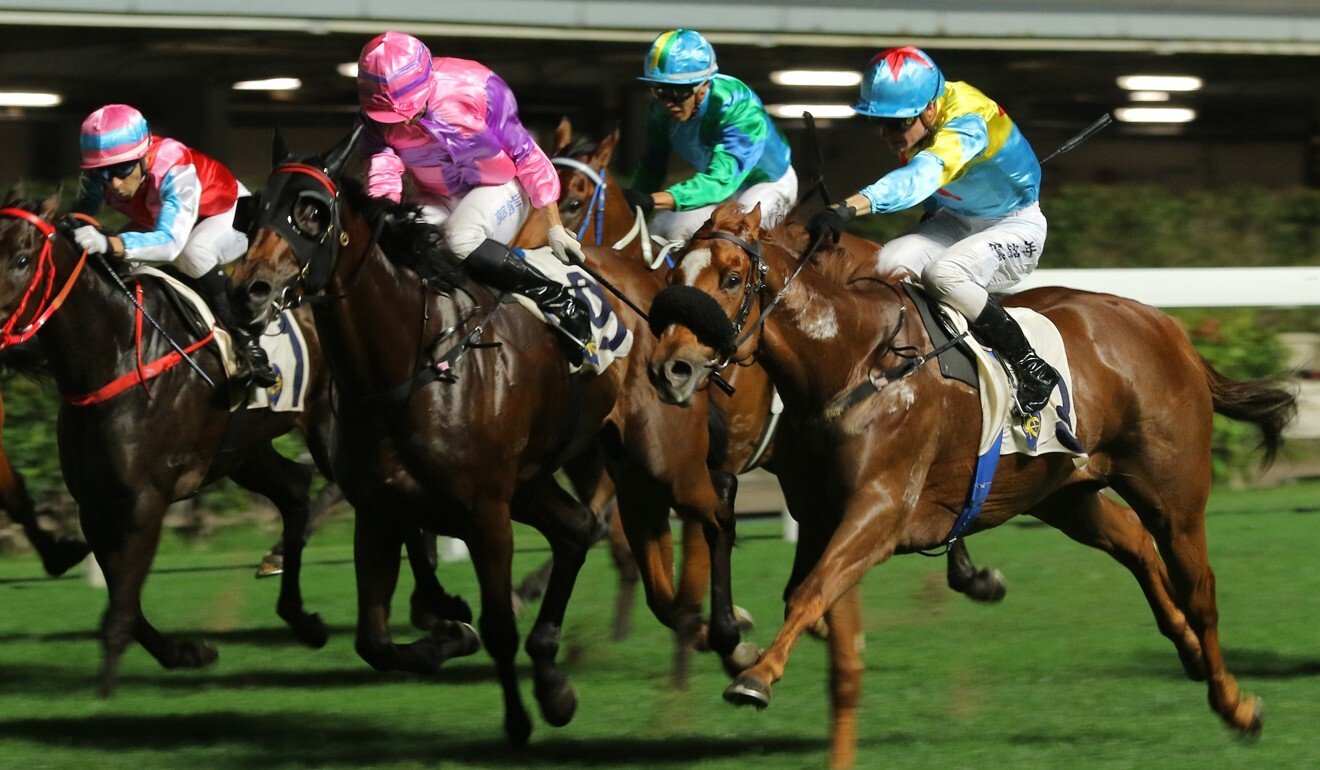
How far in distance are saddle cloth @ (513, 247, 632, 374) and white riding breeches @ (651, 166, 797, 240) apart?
129cm

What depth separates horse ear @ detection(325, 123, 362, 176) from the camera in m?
4.52

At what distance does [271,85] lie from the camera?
445 inches

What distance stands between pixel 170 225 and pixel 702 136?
6.49 feet

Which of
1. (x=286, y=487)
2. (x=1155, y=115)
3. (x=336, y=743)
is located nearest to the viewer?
(x=336, y=743)

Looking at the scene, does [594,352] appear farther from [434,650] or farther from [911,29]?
[911,29]

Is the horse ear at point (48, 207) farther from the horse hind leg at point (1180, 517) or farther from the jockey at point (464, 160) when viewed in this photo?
the horse hind leg at point (1180, 517)

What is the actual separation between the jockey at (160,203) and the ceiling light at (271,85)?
5127 mm

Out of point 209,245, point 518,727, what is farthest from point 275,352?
point 518,727

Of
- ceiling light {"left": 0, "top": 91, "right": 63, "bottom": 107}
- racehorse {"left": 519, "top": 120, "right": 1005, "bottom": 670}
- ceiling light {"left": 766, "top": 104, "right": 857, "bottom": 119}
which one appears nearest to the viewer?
racehorse {"left": 519, "top": 120, "right": 1005, "bottom": 670}

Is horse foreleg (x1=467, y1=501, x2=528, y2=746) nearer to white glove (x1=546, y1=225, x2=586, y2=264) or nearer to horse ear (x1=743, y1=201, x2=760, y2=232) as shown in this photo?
white glove (x1=546, y1=225, x2=586, y2=264)

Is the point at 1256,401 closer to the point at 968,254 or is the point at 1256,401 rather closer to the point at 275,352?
the point at 968,254

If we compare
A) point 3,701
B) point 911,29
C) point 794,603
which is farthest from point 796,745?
point 911,29

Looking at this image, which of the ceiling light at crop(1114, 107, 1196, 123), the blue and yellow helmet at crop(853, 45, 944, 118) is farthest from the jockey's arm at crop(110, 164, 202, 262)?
the ceiling light at crop(1114, 107, 1196, 123)

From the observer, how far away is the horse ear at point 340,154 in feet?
14.8
